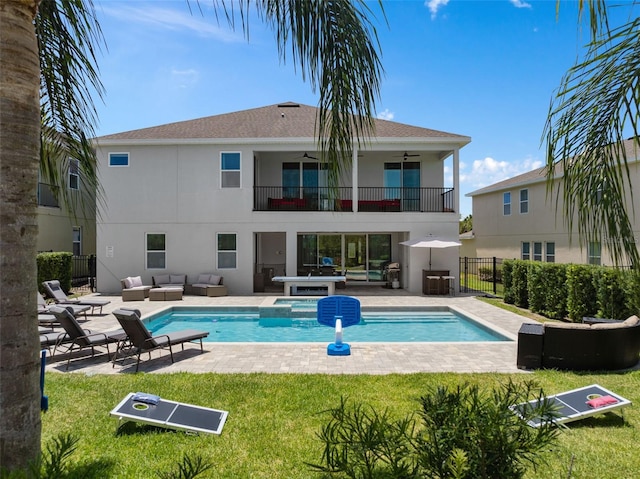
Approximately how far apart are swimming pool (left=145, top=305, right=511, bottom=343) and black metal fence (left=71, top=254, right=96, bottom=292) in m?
8.23

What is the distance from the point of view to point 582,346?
6793 millimetres

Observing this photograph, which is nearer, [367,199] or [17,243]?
[17,243]

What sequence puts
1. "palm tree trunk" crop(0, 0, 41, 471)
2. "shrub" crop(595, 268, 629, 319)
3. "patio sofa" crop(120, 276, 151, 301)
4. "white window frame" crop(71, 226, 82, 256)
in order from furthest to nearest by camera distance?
"white window frame" crop(71, 226, 82, 256) → "patio sofa" crop(120, 276, 151, 301) → "shrub" crop(595, 268, 629, 319) → "palm tree trunk" crop(0, 0, 41, 471)

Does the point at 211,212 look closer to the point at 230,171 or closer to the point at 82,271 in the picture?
the point at 230,171

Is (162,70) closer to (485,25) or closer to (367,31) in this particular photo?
(367,31)

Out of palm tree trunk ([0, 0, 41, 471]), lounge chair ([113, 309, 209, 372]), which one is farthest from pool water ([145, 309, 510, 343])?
palm tree trunk ([0, 0, 41, 471])

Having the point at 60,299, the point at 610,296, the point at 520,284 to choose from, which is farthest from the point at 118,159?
the point at 610,296

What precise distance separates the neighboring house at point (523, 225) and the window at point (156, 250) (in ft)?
56.8

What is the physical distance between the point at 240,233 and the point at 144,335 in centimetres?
998

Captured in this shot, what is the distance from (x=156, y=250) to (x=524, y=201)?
20.4 m

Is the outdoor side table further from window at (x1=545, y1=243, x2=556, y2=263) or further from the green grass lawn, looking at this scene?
window at (x1=545, y1=243, x2=556, y2=263)

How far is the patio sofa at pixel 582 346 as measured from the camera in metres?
6.76

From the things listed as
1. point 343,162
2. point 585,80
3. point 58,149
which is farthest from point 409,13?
point 58,149

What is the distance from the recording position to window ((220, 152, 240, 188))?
56.5 feet
